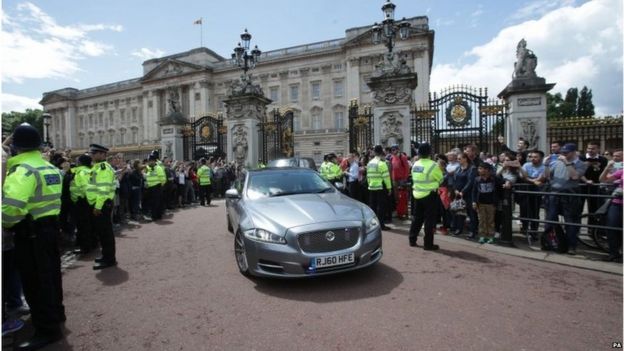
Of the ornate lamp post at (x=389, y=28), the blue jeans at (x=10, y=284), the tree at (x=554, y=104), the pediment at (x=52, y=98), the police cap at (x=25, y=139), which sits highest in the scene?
the pediment at (x=52, y=98)

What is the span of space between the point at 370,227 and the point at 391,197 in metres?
4.32

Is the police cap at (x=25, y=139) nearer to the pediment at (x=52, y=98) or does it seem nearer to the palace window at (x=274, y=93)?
the palace window at (x=274, y=93)

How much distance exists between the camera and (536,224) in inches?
269

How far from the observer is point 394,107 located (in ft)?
41.7

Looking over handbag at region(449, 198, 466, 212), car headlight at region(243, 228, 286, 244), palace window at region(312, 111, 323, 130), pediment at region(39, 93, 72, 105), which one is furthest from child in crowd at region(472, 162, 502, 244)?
pediment at region(39, 93, 72, 105)

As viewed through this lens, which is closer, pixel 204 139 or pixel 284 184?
pixel 284 184

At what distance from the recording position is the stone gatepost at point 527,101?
11719mm

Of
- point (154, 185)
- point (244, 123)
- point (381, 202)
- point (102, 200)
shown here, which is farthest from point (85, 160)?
point (244, 123)

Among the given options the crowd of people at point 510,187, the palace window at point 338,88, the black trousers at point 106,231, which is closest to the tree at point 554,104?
the palace window at point 338,88

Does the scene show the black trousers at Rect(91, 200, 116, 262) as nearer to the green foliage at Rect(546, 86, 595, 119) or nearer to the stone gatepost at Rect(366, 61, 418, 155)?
the stone gatepost at Rect(366, 61, 418, 155)

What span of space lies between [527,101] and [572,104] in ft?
221

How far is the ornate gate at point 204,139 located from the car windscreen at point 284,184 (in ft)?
42.7

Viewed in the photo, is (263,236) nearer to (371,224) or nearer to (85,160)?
(371,224)

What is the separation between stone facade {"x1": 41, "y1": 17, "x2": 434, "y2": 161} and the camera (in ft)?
164
